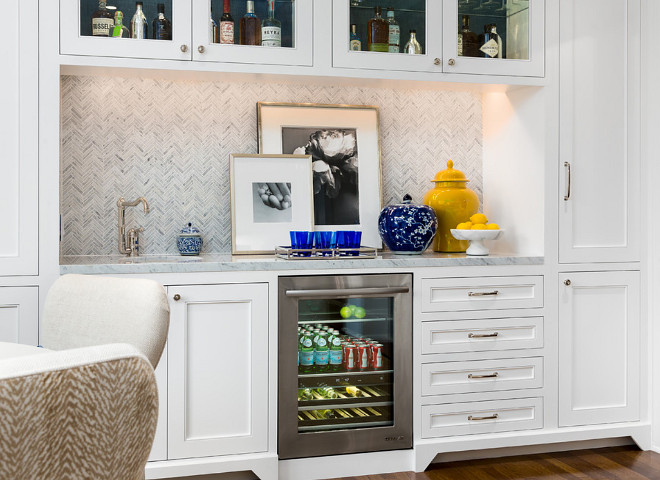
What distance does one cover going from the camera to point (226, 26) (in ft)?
8.96

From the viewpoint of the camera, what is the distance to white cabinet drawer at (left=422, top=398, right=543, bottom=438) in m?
2.88

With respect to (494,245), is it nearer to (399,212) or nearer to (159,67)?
(399,212)

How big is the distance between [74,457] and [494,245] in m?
2.98

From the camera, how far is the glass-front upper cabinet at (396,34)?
2852 mm

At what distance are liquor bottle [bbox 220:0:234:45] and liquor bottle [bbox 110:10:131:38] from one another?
14.4 inches

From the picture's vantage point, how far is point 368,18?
2.87 m

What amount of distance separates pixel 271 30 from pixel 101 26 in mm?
667

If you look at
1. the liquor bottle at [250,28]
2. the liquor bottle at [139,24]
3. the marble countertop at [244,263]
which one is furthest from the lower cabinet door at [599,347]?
the liquor bottle at [139,24]

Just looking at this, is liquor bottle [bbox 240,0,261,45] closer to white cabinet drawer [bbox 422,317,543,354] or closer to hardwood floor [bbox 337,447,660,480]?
white cabinet drawer [bbox 422,317,543,354]

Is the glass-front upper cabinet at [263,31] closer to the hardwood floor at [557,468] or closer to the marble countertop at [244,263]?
the marble countertop at [244,263]

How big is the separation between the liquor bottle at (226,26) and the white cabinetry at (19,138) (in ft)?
2.28

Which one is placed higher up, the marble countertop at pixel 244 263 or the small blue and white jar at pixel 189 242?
the small blue and white jar at pixel 189 242

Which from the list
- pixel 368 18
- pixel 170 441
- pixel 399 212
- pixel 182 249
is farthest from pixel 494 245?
pixel 170 441

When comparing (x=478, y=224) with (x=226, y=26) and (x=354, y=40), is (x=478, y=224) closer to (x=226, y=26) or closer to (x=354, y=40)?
(x=354, y=40)
